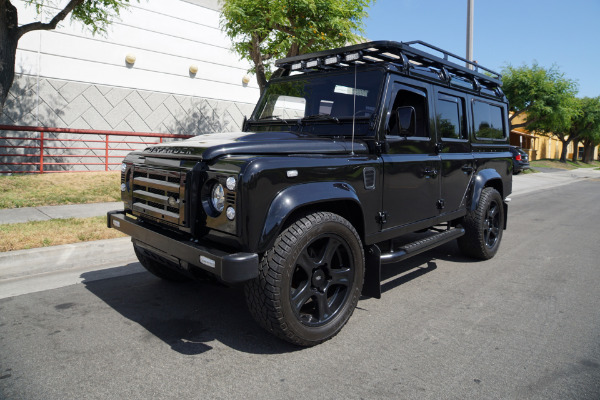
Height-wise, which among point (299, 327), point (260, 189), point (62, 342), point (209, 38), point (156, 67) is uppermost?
point (209, 38)

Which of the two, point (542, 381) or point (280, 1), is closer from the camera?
point (542, 381)

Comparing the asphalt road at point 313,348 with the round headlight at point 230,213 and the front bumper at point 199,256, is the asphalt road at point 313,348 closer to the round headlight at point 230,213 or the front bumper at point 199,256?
the front bumper at point 199,256

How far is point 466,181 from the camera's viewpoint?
5.26 m

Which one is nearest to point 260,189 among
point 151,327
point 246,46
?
point 151,327

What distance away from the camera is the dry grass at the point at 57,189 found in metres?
8.37

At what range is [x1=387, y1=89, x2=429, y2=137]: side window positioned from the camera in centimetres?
406

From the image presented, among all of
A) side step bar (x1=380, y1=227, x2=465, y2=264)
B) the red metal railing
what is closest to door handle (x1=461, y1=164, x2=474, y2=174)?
side step bar (x1=380, y1=227, x2=465, y2=264)

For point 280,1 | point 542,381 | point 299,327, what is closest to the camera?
point 542,381

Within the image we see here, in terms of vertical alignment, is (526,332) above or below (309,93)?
below

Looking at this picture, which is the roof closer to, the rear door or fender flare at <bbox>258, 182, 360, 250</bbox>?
the rear door

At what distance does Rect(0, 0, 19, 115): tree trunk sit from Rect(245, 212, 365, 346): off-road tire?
8.38 m

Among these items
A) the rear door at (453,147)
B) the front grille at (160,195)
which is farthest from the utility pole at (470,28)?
the front grille at (160,195)

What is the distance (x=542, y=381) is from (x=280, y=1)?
9.14 m

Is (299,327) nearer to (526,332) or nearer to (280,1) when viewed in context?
(526,332)
